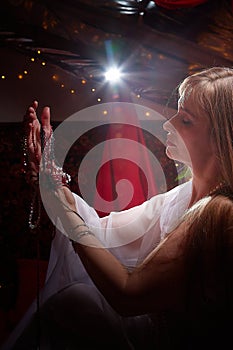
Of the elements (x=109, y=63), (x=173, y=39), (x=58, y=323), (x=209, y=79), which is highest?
(x=173, y=39)

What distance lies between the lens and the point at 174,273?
0.84 meters

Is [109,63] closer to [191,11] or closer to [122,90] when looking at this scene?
[122,90]

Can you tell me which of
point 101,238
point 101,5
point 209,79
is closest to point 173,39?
point 101,5

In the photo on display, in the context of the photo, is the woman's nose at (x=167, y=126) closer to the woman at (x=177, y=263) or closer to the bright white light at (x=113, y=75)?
the woman at (x=177, y=263)

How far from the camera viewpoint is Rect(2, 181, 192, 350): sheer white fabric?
0.94 meters

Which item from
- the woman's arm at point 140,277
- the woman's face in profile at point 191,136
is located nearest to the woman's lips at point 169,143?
the woman's face in profile at point 191,136

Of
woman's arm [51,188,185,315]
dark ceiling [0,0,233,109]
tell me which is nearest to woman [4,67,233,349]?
woman's arm [51,188,185,315]

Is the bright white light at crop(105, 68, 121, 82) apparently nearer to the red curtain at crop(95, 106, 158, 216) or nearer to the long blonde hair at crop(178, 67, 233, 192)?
the red curtain at crop(95, 106, 158, 216)

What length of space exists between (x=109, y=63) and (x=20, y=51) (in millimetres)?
256

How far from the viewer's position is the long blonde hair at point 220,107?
0.90 metres

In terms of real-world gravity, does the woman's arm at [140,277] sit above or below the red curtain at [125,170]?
below

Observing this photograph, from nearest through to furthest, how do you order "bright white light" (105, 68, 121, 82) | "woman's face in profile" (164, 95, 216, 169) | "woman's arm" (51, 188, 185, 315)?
"woman's arm" (51, 188, 185, 315), "woman's face in profile" (164, 95, 216, 169), "bright white light" (105, 68, 121, 82)

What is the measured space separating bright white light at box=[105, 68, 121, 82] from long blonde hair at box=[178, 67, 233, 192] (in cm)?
31

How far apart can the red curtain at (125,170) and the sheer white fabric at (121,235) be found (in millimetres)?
→ 29
